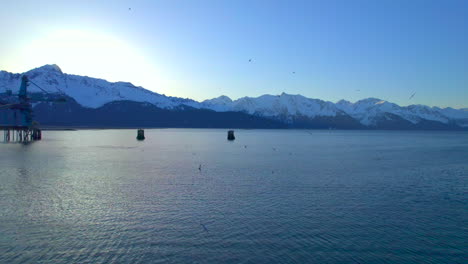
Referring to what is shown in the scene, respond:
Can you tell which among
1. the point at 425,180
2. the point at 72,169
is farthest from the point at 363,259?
the point at 72,169

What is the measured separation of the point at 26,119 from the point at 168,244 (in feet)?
391

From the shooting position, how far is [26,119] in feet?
385

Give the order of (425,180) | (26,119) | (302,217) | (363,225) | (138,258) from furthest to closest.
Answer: (26,119)
(425,180)
(302,217)
(363,225)
(138,258)

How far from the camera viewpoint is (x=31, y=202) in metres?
25.4

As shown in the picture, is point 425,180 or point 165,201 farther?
point 425,180

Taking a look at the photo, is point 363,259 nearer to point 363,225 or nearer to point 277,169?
point 363,225

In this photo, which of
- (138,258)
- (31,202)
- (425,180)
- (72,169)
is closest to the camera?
(138,258)

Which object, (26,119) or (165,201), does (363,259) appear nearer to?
(165,201)

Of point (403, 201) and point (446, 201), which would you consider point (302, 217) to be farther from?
point (446, 201)

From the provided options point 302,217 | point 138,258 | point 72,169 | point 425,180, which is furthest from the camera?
point 72,169

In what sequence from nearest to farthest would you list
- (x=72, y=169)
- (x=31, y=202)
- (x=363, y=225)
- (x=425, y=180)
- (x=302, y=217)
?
1. (x=363, y=225)
2. (x=302, y=217)
3. (x=31, y=202)
4. (x=425, y=180)
5. (x=72, y=169)

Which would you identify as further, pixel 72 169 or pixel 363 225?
pixel 72 169

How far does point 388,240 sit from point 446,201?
1176cm

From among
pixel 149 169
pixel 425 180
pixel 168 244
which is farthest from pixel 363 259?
pixel 149 169
